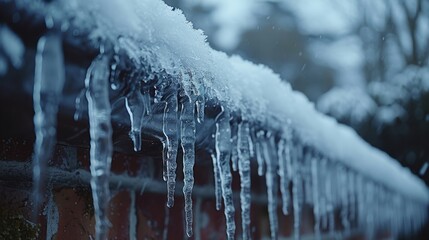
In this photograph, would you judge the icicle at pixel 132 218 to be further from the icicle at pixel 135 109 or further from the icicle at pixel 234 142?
the icicle at pixel 135 109

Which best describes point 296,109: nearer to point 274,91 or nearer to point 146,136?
point 274,91

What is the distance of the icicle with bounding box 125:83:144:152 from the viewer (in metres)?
0.58

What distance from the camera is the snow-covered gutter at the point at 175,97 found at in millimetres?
442

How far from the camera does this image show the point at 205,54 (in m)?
0.74

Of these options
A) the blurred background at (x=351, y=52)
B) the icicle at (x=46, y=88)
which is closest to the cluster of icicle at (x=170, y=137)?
the icicle at (x=46, y=88)

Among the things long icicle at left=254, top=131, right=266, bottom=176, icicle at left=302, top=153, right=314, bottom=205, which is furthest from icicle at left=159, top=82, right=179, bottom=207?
Answer: icicle at left=302, top=153, right=314, bottom=205

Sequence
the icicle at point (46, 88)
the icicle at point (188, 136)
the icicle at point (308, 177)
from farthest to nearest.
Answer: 1. the icicle at point (308, 177)
2. the icicle at point (188, 136)
3. the icicle at point (46, 88)

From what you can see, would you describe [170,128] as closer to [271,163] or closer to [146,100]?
[146,100]

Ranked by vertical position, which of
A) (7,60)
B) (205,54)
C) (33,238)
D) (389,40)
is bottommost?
(33,238)

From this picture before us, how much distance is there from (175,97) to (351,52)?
8.32m

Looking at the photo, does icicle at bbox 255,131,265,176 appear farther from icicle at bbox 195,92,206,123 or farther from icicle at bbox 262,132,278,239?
icicle at bbox 195,92,206,123

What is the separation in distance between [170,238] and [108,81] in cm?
59

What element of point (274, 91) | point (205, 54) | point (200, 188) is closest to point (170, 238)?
point (200, 188)

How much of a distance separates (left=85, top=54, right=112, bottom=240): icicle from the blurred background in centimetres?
362
